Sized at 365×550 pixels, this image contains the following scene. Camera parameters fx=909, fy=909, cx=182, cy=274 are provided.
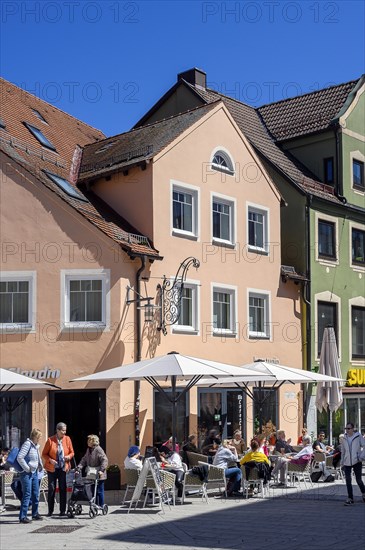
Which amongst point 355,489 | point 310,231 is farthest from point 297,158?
point 355,489

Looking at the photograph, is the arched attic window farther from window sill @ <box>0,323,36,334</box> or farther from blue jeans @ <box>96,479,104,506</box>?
blue jeans @ <box>96,479,104,506</box>

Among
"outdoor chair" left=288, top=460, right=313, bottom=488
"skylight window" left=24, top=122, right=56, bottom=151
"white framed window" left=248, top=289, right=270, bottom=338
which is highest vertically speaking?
"skylight window" left=24, top=122, right=56, bottom=151

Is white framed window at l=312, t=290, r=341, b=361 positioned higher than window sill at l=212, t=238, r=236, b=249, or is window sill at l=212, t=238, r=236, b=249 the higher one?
window sill at l=212, t=238, r=236, b=249

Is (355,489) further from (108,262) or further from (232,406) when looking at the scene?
(108,262)

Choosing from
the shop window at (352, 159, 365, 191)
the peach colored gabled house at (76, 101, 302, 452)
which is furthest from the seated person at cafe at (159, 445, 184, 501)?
the shop window at (352, 159, 365, 191)

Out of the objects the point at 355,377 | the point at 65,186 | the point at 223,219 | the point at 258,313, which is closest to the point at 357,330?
the point at 355,377

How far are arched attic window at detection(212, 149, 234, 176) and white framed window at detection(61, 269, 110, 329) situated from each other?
231 inches

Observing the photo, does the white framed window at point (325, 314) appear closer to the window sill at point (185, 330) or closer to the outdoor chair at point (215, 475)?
the window sill at point (185, 330)

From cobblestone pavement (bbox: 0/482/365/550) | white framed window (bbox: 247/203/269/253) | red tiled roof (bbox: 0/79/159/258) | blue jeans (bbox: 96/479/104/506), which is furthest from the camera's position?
white framed window (bbox: 247/203/269/253)

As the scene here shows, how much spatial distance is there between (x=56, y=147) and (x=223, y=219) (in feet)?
18.5

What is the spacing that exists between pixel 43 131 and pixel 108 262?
6923mm

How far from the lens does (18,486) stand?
16.7 metres

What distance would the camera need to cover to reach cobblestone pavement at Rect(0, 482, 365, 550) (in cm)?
1341

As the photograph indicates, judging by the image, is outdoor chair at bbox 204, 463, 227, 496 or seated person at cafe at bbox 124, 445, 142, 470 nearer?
seated person at cafe at bbox 124, 445, 142, 470
